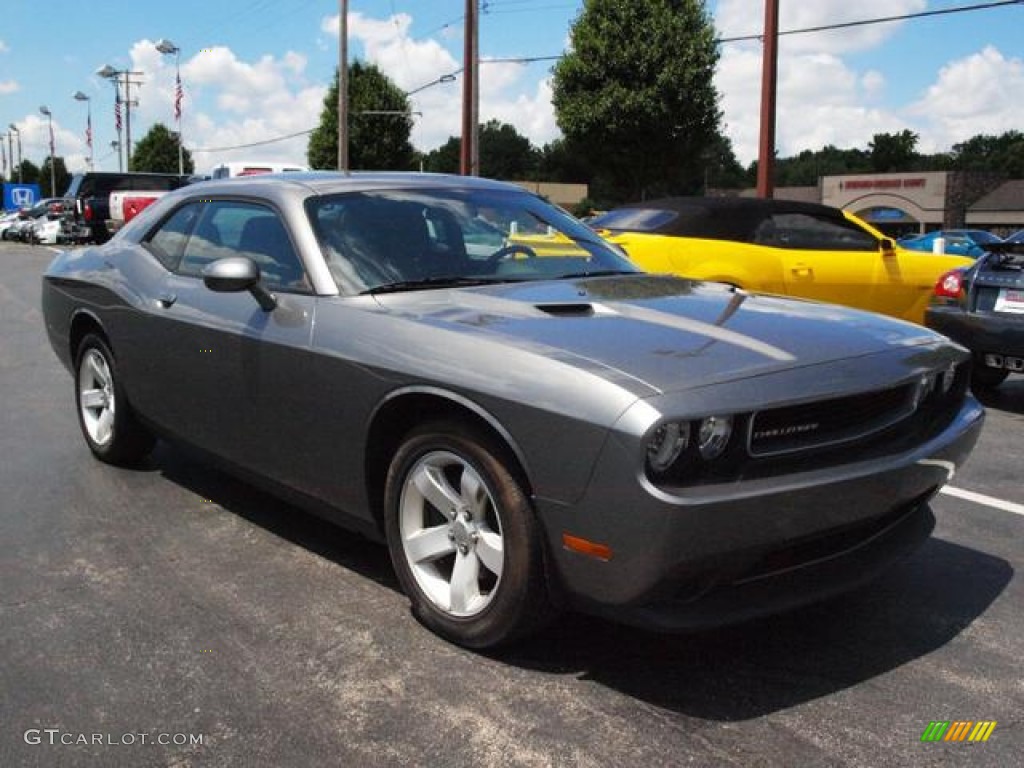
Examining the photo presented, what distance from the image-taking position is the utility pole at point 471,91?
23.1 metres

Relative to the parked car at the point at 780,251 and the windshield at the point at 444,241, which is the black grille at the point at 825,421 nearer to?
the windshield at the point at 444,241

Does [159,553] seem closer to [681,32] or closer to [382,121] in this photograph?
[681,32]

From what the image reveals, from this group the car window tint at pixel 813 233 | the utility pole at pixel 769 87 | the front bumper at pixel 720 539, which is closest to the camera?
the front bumper at pixel 720 539

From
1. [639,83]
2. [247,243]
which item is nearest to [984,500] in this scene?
[247,243]

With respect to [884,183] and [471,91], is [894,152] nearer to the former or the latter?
[884,183]

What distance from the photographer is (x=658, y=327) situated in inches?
120

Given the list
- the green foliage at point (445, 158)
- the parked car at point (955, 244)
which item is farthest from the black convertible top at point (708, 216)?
the green foliage at point (445, 158)

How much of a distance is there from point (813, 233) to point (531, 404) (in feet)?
22.2

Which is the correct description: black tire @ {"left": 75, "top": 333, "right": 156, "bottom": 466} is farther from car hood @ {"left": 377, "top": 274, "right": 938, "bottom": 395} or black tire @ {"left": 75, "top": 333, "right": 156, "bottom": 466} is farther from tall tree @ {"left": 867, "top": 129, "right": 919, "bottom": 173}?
tall tree @ {"left": 867, "top": 129, "right": 919, "bottom": 173}

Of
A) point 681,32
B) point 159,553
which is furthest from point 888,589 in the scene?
point 681,32

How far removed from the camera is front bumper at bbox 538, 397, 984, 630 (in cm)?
248

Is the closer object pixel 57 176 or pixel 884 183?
pixel 884 183

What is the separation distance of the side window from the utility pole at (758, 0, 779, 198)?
12831 millimetres

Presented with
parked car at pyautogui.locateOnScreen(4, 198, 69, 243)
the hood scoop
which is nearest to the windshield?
the hood scoop
